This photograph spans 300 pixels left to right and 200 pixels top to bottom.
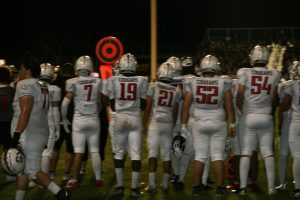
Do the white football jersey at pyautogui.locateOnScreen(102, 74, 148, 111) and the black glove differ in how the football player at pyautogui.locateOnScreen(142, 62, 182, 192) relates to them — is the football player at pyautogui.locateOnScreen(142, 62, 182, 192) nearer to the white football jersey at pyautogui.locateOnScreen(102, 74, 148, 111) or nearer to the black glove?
the white football jersey at pyautogui.locateOnScreen(102, 74, 148, 111)

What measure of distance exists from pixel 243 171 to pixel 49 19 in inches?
1701

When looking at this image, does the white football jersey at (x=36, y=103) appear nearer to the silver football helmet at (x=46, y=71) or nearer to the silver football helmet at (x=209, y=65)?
the silver football helmet at (x=46, y=71)

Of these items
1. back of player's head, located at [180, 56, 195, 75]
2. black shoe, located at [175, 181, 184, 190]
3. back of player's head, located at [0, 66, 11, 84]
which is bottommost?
black shoe, located at [175, 181, 184, 190]

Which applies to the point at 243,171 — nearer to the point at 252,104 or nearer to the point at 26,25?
the point at 252,104

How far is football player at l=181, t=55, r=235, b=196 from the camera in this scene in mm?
8406

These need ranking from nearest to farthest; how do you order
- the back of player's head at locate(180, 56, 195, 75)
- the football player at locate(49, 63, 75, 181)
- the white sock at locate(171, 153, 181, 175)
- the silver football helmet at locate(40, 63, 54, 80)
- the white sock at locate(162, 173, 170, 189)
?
the white sock at locate(162, 173, 170, 189), the silver football helmet at locate(40, 63, 54, 80), the white sock at locate(171, 153, 181, 175), the back of player's head at locate(180, 56, 195, 75), the football player at locate(49, 63, 75, 181)

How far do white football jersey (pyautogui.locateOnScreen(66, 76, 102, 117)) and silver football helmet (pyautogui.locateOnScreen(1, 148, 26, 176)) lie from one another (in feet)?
6.96

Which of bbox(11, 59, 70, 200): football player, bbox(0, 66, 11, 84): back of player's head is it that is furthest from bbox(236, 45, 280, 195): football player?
bbox(0, 66, 11, 84): back of player's head

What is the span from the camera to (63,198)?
24.6 feet

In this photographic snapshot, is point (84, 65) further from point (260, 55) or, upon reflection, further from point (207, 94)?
point (260, 55)

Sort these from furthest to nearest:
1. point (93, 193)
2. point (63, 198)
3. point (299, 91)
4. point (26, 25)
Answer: point (26, 25) → point (93, 193) → point (299, 91) → point (63, 198)

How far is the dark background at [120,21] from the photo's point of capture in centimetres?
4662

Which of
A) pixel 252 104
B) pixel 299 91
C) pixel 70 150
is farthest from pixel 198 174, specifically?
pixel 70 150

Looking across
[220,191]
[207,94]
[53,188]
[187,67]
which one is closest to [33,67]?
[53,188]
